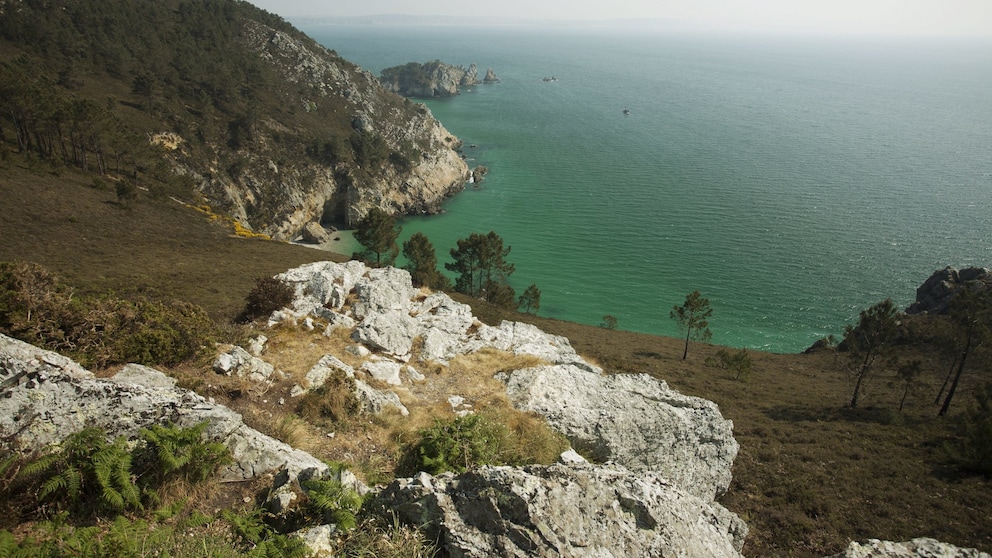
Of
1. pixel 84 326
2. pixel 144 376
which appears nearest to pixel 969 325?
pixel 144 376

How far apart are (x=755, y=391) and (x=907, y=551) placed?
91.7 feet

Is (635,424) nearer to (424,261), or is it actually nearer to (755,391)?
(755,391)

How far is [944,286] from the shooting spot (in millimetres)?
58594

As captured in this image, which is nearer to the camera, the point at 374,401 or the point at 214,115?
the point at 374,401

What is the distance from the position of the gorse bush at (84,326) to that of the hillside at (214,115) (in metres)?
49.2

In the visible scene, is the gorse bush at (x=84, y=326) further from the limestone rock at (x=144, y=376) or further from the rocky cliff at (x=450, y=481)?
the rocky cliff at (x=450, y=481)

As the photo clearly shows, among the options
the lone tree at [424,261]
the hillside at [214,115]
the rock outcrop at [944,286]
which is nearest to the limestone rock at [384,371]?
the lone tree at [424,261]

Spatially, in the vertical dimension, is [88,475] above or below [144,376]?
above

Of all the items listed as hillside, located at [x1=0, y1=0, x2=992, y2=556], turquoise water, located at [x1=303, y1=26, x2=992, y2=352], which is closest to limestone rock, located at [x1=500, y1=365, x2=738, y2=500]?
hillside, located at [x1=0, y1=0, x2=992, y2=556]

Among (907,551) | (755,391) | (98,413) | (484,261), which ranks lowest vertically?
(755,391)

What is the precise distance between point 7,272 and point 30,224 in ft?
100

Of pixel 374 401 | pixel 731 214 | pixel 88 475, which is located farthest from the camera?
pixel 731 214

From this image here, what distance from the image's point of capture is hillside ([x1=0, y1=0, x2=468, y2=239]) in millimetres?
54906

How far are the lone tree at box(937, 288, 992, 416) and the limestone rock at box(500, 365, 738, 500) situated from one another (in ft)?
89.4
